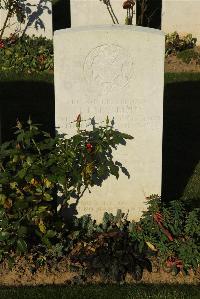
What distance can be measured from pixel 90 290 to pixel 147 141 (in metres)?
1.59

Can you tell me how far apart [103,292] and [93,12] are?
837 centimetres

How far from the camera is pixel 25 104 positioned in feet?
32.0

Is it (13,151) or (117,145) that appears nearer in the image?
(13,151)

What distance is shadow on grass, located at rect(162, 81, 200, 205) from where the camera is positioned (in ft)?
24.0

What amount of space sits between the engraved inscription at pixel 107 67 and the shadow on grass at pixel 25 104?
9.21 ft

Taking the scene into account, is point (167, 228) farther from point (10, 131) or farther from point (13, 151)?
point (10, 131)

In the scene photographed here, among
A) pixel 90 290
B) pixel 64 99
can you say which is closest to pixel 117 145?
pixel 64 99

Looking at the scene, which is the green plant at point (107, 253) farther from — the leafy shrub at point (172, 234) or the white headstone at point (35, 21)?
the white headstone at point (35, 21)

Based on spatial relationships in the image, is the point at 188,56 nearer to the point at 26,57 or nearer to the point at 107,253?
the point at 26,57

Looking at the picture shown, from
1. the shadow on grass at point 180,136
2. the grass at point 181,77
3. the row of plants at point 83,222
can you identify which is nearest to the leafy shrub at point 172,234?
the row of plants at point 83,222

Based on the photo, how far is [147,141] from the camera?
19.3ft

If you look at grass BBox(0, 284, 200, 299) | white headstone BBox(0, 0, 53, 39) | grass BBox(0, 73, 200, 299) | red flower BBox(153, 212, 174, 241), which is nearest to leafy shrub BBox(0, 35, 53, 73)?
grass BBox(0, 73, 200, 299)

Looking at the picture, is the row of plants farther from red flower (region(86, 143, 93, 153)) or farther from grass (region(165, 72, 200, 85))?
grass (region(165, 72, 200, 85))

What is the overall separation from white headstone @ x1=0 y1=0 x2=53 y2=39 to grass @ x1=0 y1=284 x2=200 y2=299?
26.6 ft
